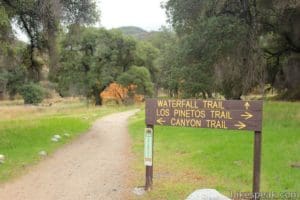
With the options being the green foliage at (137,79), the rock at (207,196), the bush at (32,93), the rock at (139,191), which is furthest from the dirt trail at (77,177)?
the bush at (32,93)

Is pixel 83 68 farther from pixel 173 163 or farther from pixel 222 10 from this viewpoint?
pixel 173 163

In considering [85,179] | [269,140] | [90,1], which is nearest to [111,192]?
[85,179]

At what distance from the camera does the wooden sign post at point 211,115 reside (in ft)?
21.7

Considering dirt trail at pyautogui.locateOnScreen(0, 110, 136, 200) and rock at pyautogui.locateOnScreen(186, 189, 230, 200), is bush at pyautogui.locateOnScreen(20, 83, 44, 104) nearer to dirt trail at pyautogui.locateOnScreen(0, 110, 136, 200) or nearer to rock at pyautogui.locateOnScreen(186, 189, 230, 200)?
dirt trail at pyautogui.locateOnScreen(0, 110, 136, 200)

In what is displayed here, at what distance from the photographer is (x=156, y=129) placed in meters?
Result: 17.9

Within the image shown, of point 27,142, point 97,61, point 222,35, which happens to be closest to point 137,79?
point 97,61

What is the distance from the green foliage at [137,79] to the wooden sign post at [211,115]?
132 ft

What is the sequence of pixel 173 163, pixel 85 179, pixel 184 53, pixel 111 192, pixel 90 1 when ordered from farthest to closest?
pixel 184 53 < pixel 90 1 < pixel 173 163 < pixel 85 179 < pixel 111 192

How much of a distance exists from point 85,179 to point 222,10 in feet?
38.1

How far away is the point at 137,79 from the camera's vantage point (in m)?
48.7

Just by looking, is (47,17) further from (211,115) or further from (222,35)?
(211,115)

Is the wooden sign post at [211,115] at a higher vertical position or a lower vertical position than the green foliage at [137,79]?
lower

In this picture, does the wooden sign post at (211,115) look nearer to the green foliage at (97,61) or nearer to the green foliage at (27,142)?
the green foliage at (27,142)

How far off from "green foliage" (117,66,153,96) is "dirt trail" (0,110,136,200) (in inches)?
1352
